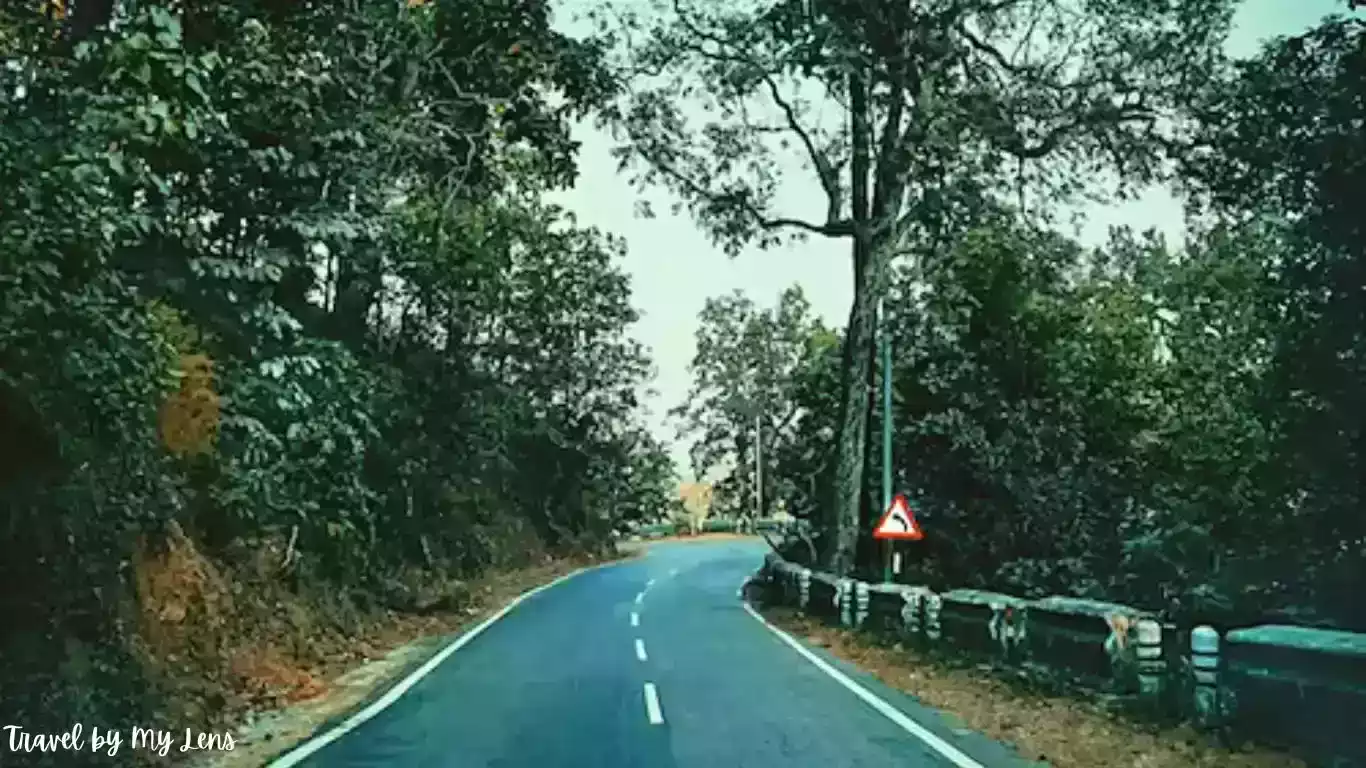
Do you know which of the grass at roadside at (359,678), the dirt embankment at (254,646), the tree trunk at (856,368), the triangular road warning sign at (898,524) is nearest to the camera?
the grass at roadside at (359,678)

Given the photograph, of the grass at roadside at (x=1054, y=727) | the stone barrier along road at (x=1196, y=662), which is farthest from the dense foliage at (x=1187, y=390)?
the grass at roadside at (x=1054, y=727)

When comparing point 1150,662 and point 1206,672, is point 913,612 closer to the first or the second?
point 1150,662

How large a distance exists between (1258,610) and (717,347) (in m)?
A: 70.1

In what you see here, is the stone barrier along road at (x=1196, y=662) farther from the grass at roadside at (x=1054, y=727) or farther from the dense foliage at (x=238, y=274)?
the dense foliage at (x=238, y=274)

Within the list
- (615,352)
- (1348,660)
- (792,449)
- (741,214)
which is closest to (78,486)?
(1348,660)

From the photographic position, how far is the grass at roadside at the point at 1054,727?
9.49 metres

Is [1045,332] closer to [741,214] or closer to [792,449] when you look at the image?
[741,214]

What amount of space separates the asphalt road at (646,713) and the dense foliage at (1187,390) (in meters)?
5.22

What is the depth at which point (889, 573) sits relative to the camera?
2345cm

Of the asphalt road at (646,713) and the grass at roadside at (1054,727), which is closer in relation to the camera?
the grass at roadside at (1054,727)

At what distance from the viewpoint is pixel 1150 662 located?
11.6m

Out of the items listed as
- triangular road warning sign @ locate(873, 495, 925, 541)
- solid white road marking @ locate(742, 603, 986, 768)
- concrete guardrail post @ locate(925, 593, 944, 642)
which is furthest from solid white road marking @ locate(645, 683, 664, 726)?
triangular road warning sign @ locate(873, 495, 925, 541)

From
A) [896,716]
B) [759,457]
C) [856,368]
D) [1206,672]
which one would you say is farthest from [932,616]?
[759,457]

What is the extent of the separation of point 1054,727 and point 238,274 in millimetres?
9540
